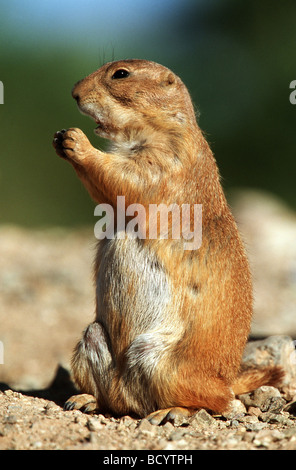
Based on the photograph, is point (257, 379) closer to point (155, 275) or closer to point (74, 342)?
→ point (155, 275)

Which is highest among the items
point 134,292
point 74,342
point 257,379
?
point 134,292

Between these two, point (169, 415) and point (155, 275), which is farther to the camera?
point (155, 275)

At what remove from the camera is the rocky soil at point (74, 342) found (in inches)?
169

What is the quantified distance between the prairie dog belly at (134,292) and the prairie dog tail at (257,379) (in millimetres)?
1291

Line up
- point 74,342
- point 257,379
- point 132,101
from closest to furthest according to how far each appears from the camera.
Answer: point 132,101, point 257,379, point 74,342

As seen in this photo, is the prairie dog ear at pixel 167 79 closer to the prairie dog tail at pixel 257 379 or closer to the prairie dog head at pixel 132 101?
the prairie dog head at pixel 132 101

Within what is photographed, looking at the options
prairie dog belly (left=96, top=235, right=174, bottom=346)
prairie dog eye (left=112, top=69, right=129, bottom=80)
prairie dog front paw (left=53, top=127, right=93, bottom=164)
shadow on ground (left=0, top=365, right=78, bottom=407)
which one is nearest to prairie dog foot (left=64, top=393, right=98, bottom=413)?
prairie dog belly (left=96, top=235, right=174, bottom=346)

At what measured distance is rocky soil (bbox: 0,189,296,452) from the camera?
4.29m

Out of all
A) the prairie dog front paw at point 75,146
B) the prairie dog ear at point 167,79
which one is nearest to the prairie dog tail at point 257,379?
the prairie dog front paw at point 75,146

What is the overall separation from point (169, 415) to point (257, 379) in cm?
142

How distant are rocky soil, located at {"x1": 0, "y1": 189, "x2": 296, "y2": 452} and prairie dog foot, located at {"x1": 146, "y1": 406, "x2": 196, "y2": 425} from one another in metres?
0.06

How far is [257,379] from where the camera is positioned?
Result: 605 cm

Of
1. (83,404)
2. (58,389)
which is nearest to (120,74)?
(83,404)

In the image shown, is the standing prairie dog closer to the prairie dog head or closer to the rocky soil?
the prairie dog head
